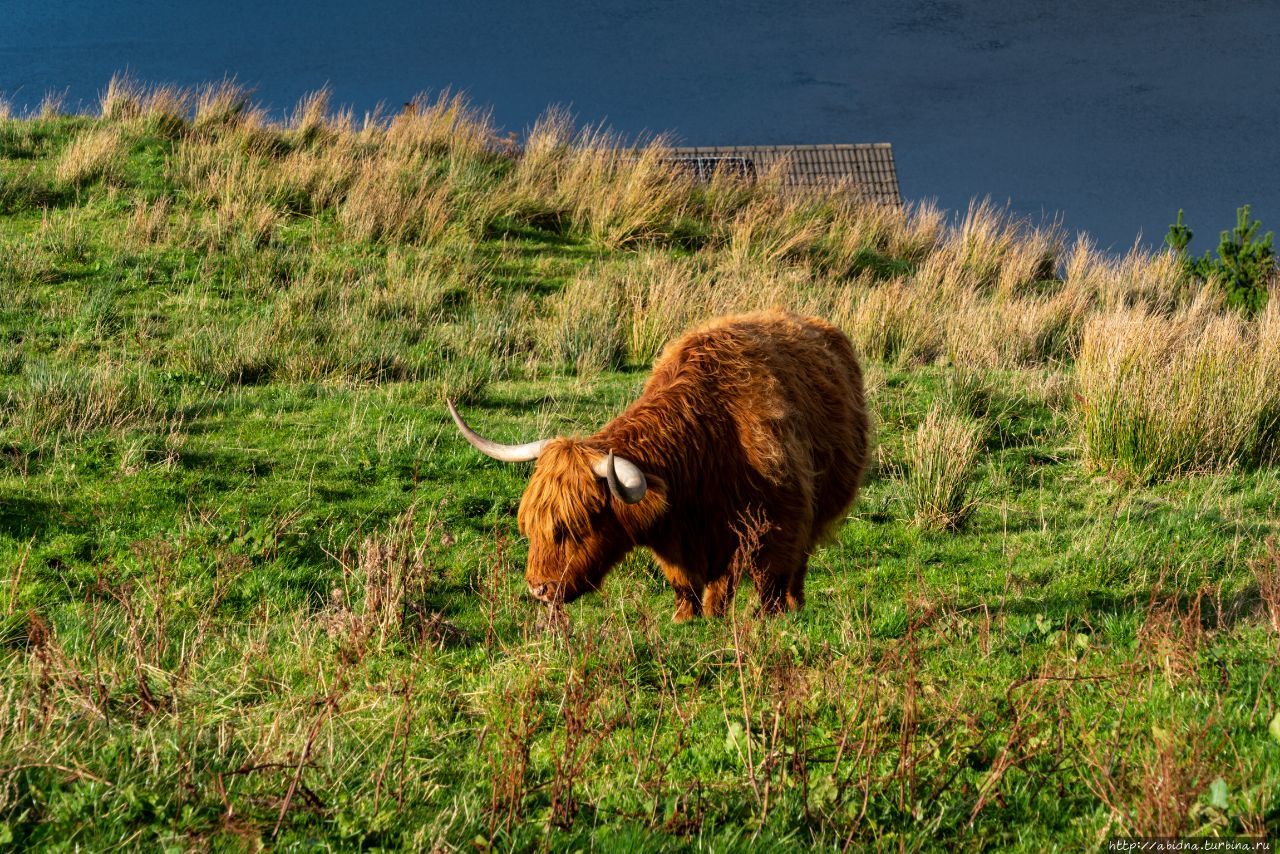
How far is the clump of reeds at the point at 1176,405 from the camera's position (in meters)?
8.02

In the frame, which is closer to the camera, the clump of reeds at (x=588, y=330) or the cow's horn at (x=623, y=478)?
the cow's horn at (x=623, y=478)

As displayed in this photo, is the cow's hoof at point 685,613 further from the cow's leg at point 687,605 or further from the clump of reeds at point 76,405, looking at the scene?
the clump of reeds at point 76,405

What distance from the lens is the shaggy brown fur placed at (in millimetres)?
4875

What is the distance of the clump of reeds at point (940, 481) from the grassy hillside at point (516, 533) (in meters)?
0.04

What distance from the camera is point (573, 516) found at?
4832 millimetres

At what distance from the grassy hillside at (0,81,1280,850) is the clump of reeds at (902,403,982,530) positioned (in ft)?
0.13

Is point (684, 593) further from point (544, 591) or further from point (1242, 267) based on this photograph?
point (1242, 267)

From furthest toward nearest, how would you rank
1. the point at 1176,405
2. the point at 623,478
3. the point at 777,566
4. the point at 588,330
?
the point at 588,330, the point at 1176,405, the point at 777,566, the point at 623,478

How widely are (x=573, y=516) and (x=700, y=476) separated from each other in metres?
0.74

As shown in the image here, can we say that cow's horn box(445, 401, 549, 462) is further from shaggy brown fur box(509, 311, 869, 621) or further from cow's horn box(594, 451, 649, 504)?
cow's horn box(594, 451, 649, 504)

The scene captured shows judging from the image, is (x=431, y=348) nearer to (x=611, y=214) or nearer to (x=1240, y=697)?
(x=611, y=214)

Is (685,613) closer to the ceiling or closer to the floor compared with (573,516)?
closer to the floor

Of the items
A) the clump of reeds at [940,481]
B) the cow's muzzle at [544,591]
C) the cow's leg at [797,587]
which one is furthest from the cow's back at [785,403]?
the cow's muzzle at [544,591]

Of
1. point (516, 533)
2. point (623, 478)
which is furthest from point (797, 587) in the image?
point (516, 533)
